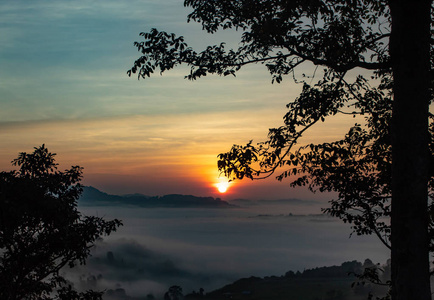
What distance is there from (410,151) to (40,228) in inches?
465

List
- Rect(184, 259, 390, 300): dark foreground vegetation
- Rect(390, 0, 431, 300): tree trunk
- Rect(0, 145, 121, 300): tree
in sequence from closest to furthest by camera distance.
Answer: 1. Rect(390, 0, 431, 300): tree trunk
2. Rect(0, 145, 121, 300): tree
3. Rect(184, 259, 390, 300): dark foreground vegetation

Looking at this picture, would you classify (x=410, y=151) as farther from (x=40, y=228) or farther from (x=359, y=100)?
(x=40, y=228)

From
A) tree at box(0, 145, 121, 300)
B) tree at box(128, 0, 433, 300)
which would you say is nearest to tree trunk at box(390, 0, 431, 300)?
tree at box(128, 0, 433, 300)

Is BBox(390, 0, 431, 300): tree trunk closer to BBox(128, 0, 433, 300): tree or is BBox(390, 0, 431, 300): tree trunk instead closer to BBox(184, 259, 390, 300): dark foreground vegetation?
BBox(128, 0, 433, 300): tree

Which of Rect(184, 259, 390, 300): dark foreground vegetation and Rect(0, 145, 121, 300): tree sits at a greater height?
Rect(0, 145, 121, 300): tree

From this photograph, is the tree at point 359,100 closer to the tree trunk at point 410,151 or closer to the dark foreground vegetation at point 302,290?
the tree trunk at point 410,151

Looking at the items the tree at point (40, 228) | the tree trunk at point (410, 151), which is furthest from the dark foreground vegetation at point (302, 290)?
the tree trunk at point (410, 151)

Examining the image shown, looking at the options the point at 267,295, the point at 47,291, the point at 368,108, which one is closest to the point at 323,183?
the point at 368,108

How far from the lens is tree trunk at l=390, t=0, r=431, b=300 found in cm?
812

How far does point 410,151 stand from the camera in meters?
8.41

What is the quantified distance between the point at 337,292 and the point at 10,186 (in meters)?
166

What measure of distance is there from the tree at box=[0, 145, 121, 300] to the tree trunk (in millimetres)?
10136

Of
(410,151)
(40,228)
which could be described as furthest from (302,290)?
(410,151)

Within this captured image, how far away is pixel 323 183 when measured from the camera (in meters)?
15.4
